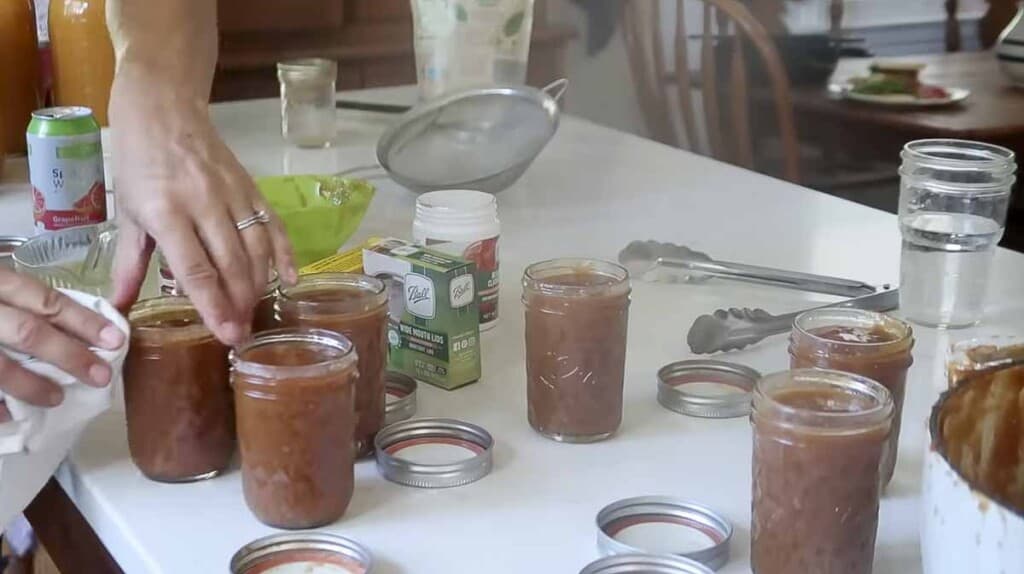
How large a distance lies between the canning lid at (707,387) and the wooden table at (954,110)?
164 cm

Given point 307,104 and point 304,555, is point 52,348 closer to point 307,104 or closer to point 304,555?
point 304,555

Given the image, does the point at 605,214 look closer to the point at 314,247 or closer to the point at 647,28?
the point at 314,247

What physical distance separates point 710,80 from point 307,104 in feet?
4.44

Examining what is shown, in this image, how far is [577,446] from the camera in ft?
3.17

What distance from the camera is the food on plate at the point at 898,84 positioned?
2881 mm

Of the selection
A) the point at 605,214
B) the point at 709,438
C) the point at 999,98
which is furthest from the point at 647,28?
the point at 709,438

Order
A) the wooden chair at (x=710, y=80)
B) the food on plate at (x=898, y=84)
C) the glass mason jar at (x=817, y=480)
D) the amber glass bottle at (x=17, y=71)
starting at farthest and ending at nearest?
the food on plate at (x=898, y=84), the wooden chair at (x=710, y=80), the amber glass bottle at (x=17, y=71), the glass mason jar at (x=817, y=480)

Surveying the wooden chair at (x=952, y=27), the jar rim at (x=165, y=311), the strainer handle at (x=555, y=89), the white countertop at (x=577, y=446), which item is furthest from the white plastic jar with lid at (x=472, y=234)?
the wooden chair at (x=952, y=27)

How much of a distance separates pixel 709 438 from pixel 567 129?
4.06 feet

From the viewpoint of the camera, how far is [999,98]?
9.44 feet

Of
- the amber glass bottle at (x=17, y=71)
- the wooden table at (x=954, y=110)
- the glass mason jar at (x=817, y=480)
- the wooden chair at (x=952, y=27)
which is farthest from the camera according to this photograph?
the wooden chair at (x=952, y=27)

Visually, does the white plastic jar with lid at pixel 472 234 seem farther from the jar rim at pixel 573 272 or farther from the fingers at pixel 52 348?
the fingers at pixel 52 348

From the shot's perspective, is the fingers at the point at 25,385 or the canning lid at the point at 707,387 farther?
the canning lid at the point at 707,387

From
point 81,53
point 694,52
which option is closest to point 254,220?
point 81,53
